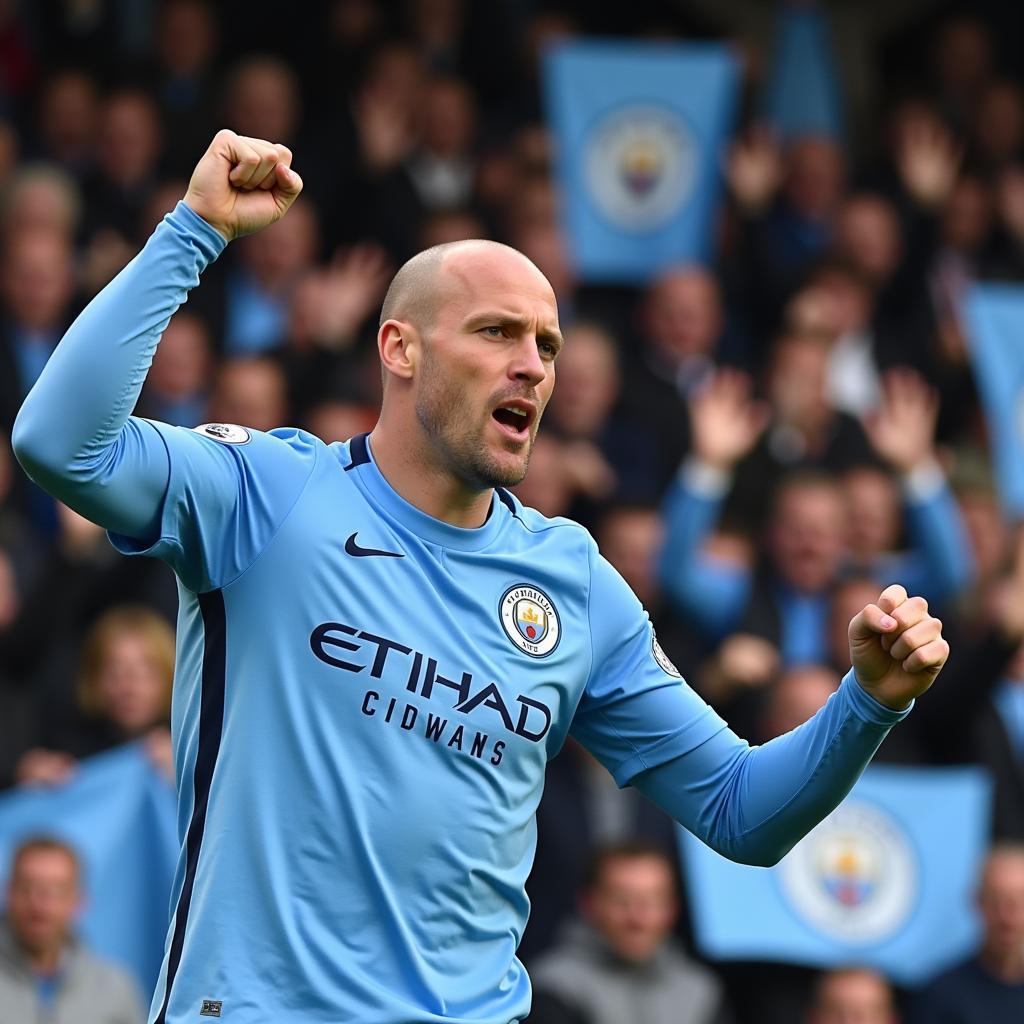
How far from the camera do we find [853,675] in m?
3.60

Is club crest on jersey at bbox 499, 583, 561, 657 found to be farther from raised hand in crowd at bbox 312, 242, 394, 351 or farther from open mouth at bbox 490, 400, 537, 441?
raised hand in crowd at bbox 312, 242, 394, 351

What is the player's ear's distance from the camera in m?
3.75

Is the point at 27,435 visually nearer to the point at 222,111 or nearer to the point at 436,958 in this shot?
the point at 436,958

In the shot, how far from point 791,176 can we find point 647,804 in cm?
430

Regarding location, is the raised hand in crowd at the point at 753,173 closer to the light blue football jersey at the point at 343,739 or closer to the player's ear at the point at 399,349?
the player's ear at the point at 399,349

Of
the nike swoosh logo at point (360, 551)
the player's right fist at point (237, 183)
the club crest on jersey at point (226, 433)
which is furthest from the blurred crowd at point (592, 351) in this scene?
the player's right fist at point (237, 183)

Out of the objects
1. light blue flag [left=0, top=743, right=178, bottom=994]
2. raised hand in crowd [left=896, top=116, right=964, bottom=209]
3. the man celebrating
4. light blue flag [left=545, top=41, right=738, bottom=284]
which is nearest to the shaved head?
the man celebrating

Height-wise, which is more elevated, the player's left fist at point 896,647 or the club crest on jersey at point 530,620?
the player's left fist at point 896,647

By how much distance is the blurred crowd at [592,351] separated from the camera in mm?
7578

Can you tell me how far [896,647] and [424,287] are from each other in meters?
1.04

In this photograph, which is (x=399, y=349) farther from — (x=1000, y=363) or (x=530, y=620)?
(x=1000, y=363)

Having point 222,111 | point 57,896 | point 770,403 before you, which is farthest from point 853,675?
point 222,111

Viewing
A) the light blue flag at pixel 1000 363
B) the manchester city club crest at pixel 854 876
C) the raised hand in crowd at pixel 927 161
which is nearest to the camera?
the manchester city club crest at pixel 854 876

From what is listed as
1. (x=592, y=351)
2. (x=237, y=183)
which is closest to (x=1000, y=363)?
(x=592, y=351)
